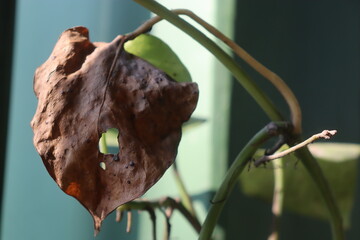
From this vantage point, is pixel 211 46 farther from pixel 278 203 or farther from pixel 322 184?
pixel 278 203

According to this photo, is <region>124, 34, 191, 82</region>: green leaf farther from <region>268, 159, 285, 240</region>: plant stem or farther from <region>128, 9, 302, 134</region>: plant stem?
<region>268, 159, 285, 240</region>: plant stem

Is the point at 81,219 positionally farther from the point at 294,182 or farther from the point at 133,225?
the point at 294,182

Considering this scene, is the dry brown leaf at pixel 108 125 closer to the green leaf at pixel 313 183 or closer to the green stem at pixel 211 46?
the green stem at pixel 211 46

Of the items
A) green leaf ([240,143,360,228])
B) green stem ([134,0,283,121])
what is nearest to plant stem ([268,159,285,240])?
green leaf ([240,143,360,228])

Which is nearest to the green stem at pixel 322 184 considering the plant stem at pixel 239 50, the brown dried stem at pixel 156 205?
the plant stem at pixel 239 50

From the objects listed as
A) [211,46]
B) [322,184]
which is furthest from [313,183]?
[211,46]

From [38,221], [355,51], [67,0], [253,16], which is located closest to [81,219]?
[38,221]
